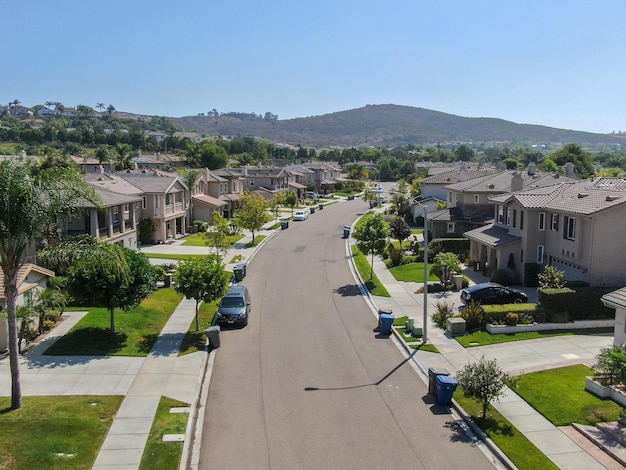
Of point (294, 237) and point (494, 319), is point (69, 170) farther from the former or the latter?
point (294, 237)

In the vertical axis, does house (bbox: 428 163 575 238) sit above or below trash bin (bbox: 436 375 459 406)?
above

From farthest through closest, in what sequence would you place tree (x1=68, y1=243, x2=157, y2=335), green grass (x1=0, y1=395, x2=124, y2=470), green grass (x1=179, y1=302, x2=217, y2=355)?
green grass (x1=179, y1=302, x2=217, y2=355) < tree (x1=68, y1=243, x2=157, y2=335) < green grass (x1=0, y1=395, x2=124, y2=470)

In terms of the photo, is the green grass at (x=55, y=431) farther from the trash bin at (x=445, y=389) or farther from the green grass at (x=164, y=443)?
the trash bin at (x=445, y=389)

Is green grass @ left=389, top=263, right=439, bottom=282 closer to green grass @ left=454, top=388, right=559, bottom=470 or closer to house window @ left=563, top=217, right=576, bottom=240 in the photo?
house window @ left=563, top=217, right=576, bottom=240

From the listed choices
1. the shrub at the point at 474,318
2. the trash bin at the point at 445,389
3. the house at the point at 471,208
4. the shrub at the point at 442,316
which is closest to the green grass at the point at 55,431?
the trash bin at the point at 445,389

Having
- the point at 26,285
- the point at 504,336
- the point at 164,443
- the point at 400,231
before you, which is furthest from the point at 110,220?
the point at 504,336

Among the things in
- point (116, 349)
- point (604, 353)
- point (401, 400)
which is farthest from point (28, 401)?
point (604, 353)

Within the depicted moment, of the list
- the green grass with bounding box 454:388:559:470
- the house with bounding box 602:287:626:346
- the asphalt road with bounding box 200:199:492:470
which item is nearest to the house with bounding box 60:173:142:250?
the asphalt road with bounding box 200:199:492:470

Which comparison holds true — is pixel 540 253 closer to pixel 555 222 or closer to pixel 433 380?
pixel 555 222
